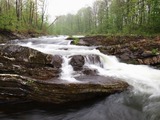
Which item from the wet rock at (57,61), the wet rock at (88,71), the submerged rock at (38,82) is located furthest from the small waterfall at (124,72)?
the submerged rock at (38,82)

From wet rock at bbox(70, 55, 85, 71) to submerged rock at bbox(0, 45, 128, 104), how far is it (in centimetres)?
105

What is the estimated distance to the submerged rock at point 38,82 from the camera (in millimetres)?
7199

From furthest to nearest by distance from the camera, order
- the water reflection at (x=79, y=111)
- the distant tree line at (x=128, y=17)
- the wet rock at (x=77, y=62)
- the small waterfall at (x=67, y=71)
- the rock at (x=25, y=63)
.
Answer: the distant tree line at (x=128, y=17) < the wet rock at (x=77, y=62) < the small waterfall at (x=67, y=71) < the rock at (x=25, y=63) < the water reflection at (x=79, y=111)

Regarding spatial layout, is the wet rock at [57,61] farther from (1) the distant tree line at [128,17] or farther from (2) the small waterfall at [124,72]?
(1) the distant tree line at [128,17]

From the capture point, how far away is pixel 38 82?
23.7 feet

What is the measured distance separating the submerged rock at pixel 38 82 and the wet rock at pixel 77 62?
3.43ft

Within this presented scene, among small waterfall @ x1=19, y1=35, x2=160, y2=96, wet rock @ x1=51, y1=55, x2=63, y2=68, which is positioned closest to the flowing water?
small waterfall @ x1=19, y1=35, x2=160, y2=96

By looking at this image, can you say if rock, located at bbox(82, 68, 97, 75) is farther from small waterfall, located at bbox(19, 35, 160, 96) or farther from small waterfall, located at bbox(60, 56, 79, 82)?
small waterfall, located at bbox(60, 56, 79, 82)

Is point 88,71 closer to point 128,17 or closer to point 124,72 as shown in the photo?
point 124,72

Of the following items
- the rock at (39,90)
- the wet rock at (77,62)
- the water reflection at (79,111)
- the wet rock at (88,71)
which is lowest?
the water reflection at (79,111)

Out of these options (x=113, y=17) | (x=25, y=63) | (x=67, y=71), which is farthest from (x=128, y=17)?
(x=25, y=63)

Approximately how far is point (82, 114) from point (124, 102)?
182 centimetres

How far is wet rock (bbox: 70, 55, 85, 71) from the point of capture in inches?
397

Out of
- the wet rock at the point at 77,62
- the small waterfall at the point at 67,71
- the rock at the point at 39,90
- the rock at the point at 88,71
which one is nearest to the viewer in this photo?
the rock at the point at 39,90
